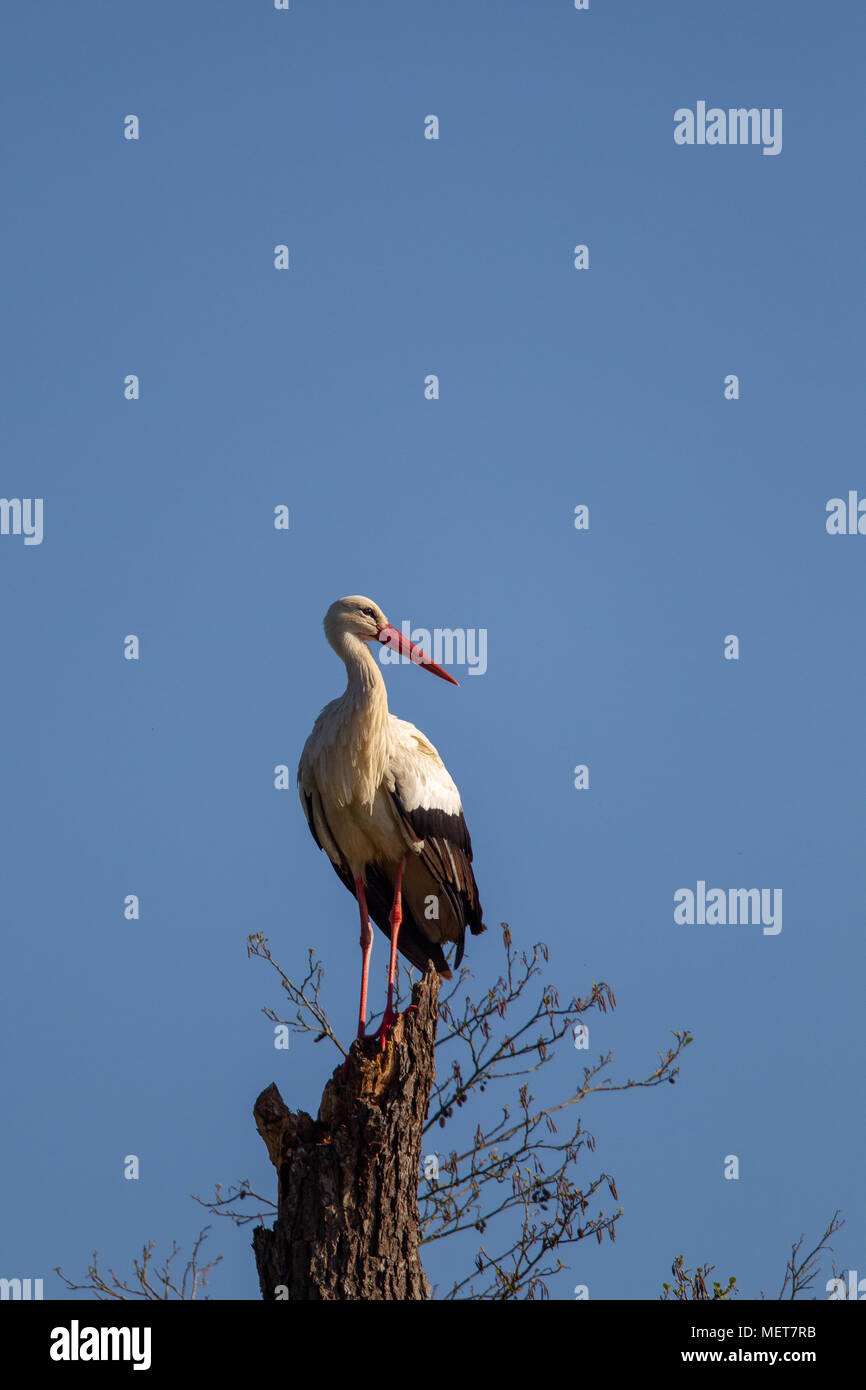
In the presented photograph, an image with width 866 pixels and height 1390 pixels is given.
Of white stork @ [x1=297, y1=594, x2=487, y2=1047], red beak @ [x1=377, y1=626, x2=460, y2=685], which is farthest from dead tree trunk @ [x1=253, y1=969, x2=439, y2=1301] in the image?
red beak @ [x1=377, y1=626, x2=460, y2=685]

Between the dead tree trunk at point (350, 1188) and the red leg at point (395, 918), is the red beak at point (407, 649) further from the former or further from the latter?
the dead tree trunk at point (350, 1188)

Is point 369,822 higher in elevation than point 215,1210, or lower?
higher

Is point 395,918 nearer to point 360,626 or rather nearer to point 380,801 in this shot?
point 380,801

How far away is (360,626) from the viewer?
332 inches

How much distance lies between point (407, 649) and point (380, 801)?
2.88ft

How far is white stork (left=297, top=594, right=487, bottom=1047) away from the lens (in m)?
8.26

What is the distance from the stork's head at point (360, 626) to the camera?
8422mm
